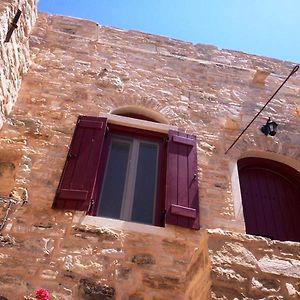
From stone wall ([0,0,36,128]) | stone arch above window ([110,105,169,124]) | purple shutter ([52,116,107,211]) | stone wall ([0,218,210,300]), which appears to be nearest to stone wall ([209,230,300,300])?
stone wall ([0,218,210,300])

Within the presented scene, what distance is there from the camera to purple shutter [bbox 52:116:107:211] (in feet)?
14.4

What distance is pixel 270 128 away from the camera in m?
6.02

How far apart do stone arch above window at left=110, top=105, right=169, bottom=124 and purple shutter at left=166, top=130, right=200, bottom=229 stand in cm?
49

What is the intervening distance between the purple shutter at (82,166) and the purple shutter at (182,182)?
897 millimetres

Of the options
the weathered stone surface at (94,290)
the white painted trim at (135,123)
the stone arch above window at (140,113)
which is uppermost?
the stone arch above window at (140,113)

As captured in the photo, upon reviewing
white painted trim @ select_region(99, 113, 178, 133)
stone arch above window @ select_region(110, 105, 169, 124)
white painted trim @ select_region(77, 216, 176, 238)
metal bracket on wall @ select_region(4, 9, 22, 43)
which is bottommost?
white painted trim @ select_region(77, 216, 176, 238)

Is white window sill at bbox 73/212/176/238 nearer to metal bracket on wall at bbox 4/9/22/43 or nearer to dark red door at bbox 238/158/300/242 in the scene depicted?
dark red door at bbox 238/158/300/242

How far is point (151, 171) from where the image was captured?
17.0 feet

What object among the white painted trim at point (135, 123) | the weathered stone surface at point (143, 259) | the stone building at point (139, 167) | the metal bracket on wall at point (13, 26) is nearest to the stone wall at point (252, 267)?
the stone building at point (139, 167)

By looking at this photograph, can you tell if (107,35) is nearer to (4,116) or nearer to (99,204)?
(4,116)

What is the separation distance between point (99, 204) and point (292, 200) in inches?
105

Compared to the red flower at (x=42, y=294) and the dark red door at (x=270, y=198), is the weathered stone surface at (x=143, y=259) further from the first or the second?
the dark red door at (x=270, y=198)

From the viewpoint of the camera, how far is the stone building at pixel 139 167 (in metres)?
3.64

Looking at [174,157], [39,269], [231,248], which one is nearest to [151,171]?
[174,157]
